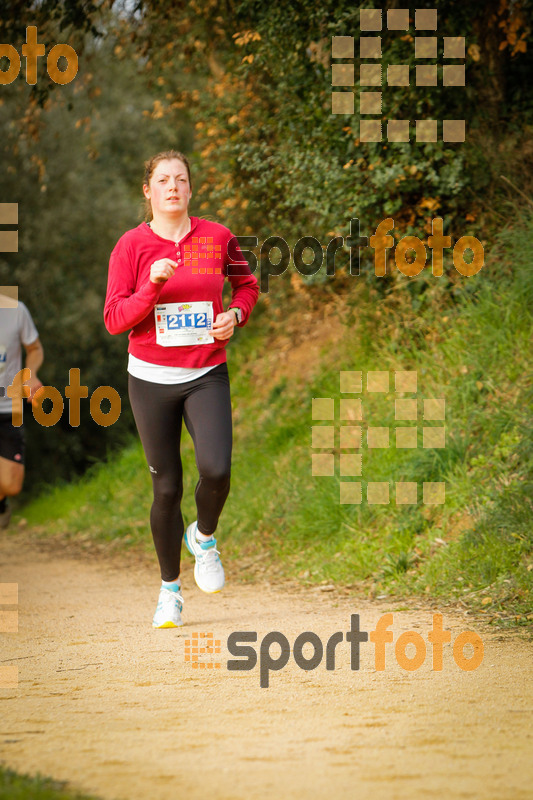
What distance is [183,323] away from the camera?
16.6ft

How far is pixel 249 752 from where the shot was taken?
3.28 metres

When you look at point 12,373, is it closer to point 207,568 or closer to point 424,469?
point 207,568

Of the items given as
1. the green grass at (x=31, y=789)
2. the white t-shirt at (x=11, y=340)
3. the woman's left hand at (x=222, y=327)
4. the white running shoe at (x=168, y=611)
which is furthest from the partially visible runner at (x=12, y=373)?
the green grass at (x=31, y=789)

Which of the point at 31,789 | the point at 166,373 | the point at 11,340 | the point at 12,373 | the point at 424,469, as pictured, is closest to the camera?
the point at 31,789

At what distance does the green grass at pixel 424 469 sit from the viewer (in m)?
6.21

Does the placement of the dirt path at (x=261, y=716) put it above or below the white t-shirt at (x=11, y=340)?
below

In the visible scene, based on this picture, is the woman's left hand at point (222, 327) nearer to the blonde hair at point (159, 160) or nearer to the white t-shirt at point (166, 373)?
the white t-shirt at point (166, 373)

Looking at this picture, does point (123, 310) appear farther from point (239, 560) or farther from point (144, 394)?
point (239, 560)

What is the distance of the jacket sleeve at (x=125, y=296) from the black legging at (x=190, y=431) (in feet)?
1.06

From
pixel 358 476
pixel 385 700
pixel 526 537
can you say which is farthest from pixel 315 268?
pixel 385 700

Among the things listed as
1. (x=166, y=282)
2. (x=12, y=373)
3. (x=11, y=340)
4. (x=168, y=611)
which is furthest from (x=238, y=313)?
(x=11, y=340)

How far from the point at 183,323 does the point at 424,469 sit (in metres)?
2.88

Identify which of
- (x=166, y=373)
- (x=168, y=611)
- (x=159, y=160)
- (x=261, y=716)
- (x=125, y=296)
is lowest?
(x=168, y=611)

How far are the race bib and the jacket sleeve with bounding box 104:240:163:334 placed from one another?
128 mm
